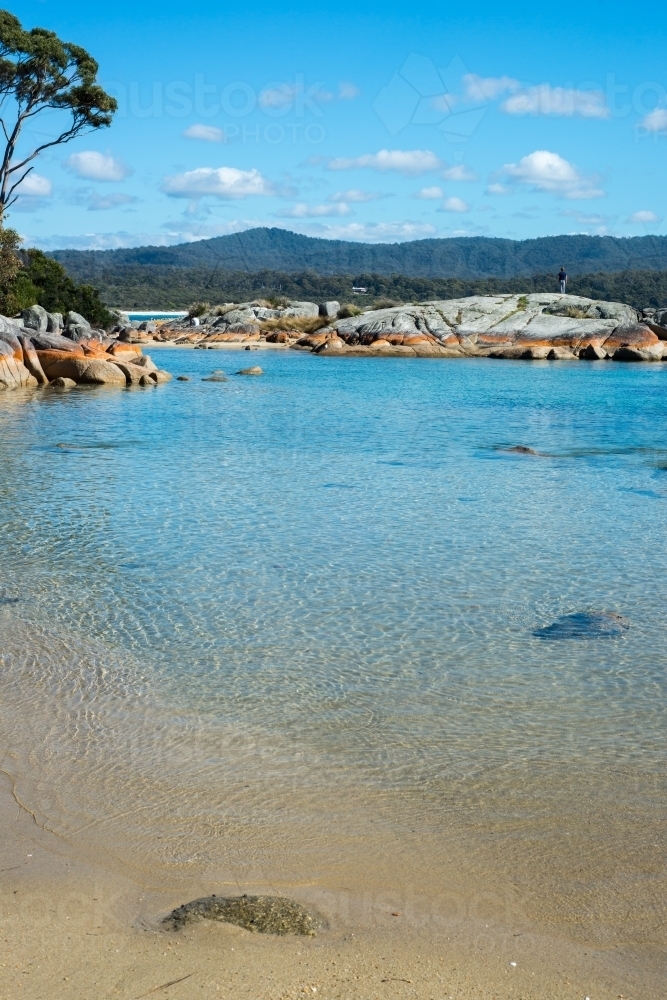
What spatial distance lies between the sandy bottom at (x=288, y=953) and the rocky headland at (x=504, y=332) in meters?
47.7

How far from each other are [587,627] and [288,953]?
175 inches

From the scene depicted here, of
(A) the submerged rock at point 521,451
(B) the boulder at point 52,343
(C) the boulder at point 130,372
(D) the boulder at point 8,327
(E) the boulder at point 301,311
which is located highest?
(E) the boulder at point 301,311

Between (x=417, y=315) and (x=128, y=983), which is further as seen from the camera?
(x=417, y=315)

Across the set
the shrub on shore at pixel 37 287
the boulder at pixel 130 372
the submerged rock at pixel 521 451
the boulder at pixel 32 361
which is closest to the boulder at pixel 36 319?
the boulder at pixel 32 361

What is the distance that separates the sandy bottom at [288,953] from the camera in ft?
10.7

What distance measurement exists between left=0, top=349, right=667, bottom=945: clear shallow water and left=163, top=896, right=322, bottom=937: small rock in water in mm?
259

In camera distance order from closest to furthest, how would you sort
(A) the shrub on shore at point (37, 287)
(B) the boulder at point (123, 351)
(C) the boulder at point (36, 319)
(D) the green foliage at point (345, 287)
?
(C) the boulder at point (36, 319), (B) the boulder at point (123, 351), (A) the shrub on shore at point (37, 287), (D) the green foliage at point (345, 287)

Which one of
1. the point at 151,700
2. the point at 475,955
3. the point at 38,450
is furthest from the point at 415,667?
the point at 38,450

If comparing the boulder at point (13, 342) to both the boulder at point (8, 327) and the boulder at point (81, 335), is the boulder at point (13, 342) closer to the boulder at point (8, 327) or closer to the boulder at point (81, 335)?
the boulder at point (8, 327)

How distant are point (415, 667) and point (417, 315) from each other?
1934 inches

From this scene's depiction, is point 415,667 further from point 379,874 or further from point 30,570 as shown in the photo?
point 30,570

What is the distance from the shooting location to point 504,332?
5188 centimetres

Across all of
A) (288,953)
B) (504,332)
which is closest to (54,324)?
(504,332)

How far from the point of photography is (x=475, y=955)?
3.47 meters
